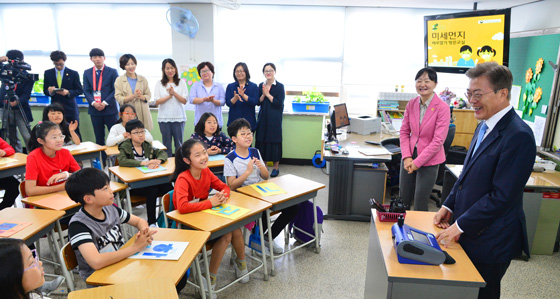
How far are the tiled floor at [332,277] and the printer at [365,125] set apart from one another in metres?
1.91

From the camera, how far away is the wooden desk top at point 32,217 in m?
2.15

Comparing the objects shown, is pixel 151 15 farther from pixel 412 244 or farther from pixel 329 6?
pixel 412 244

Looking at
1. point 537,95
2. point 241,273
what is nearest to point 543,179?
point 537,95

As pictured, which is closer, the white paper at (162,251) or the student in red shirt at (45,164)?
the white paper at (162,251)

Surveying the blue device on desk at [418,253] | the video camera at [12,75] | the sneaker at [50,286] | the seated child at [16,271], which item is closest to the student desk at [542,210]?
the blue device on desk at [418,253]

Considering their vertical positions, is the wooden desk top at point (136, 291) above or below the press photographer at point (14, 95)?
below

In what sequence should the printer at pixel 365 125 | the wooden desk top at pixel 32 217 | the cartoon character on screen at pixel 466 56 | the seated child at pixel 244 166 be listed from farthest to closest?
the printer at pixel 365 125
the cartoon character on screen at pixel 466 56
the seated child at pixel 244 166
the wooden desk top at pixel 32 217

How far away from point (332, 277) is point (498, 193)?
65.4 inches

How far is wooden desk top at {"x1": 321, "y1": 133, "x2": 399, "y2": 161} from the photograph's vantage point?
387cm

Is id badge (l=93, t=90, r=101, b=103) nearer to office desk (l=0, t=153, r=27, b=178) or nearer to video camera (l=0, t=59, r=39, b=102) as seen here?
video camera (l=0, t=59, r=39, b=102)

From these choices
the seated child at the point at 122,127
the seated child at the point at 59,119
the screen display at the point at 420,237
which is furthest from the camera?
the seated child at the point at 122,127

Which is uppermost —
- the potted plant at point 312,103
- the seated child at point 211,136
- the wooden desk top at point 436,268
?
the potted plant at point 312,103

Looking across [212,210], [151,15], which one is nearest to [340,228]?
[212,210]

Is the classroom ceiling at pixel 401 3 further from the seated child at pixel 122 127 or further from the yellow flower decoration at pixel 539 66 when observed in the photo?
the seated child at pixel 122 127
